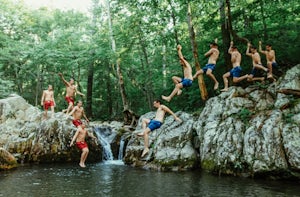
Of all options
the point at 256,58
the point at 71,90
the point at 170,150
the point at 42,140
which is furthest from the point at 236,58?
the point at 42,140

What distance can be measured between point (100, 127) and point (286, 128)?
13.2 meters

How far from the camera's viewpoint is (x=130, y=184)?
11.4 m

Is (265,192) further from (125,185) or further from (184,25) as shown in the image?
(184,25)

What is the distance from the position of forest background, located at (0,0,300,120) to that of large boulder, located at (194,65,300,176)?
2.30 m

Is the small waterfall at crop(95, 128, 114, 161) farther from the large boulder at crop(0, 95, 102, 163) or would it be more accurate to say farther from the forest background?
the forest background

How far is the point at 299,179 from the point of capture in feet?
34.7

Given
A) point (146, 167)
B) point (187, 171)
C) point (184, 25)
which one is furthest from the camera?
point (184, 25)

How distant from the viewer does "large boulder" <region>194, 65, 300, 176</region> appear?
11.0m

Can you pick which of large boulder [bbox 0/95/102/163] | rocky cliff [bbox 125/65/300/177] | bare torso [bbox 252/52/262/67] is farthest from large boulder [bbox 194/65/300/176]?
large boulder [bbox 0/95/102/163]

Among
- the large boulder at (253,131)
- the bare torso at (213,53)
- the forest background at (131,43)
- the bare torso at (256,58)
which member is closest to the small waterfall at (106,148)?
the forest background at (131,43)

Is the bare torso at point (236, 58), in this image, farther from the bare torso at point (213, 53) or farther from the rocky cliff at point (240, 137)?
the rocky cliff at point (240, 137)

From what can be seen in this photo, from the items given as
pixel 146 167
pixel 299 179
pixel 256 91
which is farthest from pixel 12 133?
pixel 299 179

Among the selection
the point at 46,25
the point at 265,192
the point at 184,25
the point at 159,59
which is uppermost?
the point at 46,25

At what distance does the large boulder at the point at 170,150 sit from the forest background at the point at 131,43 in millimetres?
2996
